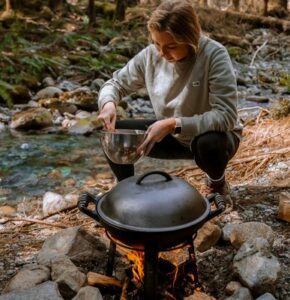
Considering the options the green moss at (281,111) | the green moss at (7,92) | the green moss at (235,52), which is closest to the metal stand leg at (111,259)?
the green moss at (281,111)

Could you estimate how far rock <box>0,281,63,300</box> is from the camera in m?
1.67

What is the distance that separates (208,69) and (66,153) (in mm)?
2837

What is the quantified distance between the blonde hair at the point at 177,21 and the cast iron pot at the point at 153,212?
2.50 ft

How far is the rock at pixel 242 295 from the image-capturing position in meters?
1.77

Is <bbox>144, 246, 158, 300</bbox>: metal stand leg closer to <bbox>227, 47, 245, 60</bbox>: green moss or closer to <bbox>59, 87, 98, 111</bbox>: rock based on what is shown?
<bbox>59, 87, 98, 111</bbox>: rock

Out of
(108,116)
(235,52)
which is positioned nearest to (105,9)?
(235,52)

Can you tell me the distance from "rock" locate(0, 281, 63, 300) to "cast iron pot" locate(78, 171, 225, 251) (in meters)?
0.31

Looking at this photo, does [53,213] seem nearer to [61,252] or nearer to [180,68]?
[61,252]

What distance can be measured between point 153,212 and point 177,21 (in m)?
0.99

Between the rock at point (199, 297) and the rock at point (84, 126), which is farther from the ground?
the rock at point (199, 297)

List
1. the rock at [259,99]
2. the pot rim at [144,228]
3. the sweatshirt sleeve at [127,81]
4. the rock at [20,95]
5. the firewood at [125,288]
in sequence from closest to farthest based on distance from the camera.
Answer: the pot rim at [144,228] → the firewood at [125,288] → the sweatshirt sleeve at [127,81] → the rock at [20,95] → the rock at [259,99]

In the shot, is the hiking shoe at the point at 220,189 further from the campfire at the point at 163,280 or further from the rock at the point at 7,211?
the rock at the point at 7,211

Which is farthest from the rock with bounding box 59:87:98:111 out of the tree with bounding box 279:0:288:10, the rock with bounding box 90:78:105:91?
the tree with bounding box 279:0:288:10

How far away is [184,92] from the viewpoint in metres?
2.44
